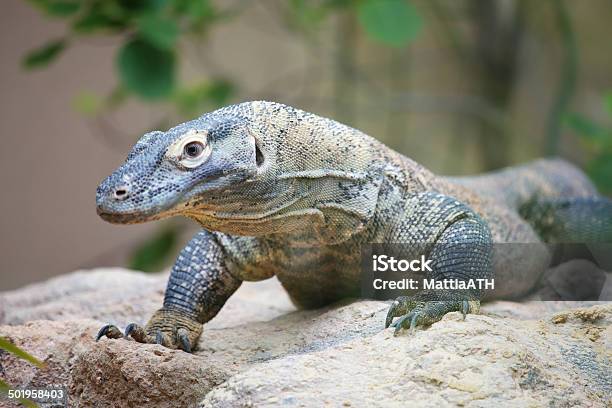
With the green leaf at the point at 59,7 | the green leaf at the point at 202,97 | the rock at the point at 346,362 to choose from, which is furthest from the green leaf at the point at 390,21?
the rock at the point at 346,362

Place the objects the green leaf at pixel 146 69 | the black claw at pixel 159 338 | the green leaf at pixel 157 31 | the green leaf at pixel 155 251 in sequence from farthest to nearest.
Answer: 1. the green leaf at pixel 155 251
2. the green leaf at pixel 146 69
3. the green leaf at pixel 157 31
4. the black claw at pixel 159 338

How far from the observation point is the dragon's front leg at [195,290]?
11.1ft

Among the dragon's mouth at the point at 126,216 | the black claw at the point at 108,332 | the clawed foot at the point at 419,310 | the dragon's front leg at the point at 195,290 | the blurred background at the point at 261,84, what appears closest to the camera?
the dragon's mouth at the point at 126,216

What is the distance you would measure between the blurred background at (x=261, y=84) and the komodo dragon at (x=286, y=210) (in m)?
2.95

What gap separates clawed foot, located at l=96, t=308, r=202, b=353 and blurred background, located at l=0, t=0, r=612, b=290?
318 cm

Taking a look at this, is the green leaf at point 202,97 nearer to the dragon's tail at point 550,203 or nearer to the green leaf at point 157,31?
the green leaf at point 157,31

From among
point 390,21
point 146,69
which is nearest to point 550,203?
point 390,21

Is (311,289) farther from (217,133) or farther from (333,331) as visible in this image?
(217,133)

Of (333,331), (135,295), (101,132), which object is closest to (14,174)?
(101,132)

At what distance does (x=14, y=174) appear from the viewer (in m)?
8.20

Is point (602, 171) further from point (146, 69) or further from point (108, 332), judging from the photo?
point (108, 332)

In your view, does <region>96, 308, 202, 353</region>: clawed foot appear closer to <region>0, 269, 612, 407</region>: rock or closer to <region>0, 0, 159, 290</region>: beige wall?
<region>0, 269, 612, 407</region>: rock

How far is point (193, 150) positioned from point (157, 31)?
351 cm

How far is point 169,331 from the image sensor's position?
3.33 m
